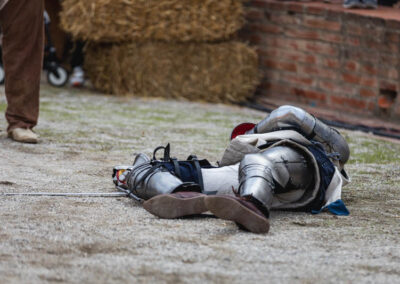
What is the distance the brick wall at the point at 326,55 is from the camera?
5.90m

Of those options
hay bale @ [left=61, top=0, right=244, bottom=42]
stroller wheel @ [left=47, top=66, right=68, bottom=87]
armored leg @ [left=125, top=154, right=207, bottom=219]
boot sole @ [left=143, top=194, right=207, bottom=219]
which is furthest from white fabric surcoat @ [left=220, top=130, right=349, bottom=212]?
stroller wheel @ [left=47, top=66, right=68, bottom=87]

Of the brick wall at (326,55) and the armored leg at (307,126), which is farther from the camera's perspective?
the brick wall at (326,55)

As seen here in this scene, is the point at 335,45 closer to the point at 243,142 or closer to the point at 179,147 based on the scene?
the point at 179,147

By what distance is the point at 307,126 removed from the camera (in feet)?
9.57

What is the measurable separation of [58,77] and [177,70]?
1141 mm

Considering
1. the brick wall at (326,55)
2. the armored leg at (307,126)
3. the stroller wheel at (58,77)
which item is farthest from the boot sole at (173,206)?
the stroller wheel at (58,77)

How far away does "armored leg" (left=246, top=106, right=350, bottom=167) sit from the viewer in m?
2.92

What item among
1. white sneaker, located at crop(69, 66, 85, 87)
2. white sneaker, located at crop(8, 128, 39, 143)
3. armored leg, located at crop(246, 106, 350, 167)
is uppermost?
armored leg, located at crop(246, 106, 350, 167)

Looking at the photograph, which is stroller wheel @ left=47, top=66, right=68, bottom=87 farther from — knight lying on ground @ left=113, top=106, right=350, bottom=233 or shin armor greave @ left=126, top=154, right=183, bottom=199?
shin armor greave @ left=126, top=154, right=183, bottom=199

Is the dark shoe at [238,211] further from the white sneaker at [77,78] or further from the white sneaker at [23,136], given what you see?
the white sneaker at [77,78]

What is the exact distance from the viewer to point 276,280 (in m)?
1.91

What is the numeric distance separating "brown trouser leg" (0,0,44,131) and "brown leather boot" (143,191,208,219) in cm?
198

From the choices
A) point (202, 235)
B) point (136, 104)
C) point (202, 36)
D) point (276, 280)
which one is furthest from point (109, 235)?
point (202, 36)

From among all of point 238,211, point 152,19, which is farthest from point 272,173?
point 152,19
